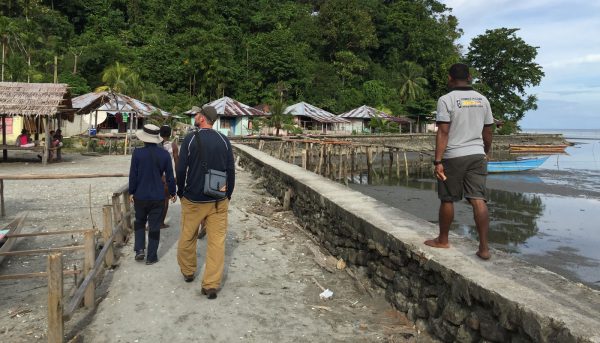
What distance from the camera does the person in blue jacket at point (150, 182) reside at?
4.86m

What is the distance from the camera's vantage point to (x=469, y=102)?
348 centimetres

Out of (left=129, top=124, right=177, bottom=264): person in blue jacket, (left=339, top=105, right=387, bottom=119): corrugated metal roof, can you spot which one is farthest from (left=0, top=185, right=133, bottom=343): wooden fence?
(left=339, top=105, right=387, bottom=119): corrugated metal roof

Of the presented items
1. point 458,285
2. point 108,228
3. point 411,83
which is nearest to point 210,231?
point 108,228

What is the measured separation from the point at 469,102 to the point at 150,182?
3.39 m

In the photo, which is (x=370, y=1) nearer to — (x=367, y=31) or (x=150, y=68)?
(x=367, y=31)

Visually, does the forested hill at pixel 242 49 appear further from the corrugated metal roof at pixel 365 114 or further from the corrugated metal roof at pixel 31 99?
the corrugated metal roof at pixel 31 99

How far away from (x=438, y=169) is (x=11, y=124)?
28.7m

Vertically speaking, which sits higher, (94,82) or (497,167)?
(94,82)

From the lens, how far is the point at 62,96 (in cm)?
1553

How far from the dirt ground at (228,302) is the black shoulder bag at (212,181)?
103cm

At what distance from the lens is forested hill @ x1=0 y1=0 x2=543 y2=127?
38.1 m

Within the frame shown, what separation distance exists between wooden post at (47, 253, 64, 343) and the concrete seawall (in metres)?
2.69

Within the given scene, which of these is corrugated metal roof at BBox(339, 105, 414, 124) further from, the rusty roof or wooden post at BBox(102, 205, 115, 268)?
wooden post at BBox(102, 205, 115, 268)

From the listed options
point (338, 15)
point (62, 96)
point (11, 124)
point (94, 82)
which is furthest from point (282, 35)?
point (62, 96)
